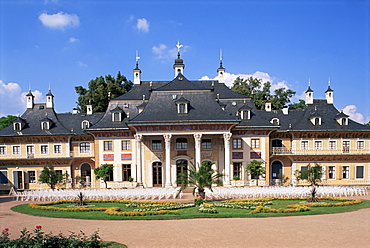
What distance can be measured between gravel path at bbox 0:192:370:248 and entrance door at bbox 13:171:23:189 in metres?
19.2

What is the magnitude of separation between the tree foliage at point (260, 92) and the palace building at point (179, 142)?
60.1 ft

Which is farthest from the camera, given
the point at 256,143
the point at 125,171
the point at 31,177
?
the point at 31,177

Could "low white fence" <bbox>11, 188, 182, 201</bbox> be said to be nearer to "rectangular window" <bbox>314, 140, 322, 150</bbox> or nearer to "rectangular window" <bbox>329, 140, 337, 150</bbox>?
"rectangular window" <bbox>314, 140, 322, 150</bbox>

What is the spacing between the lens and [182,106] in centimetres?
3200

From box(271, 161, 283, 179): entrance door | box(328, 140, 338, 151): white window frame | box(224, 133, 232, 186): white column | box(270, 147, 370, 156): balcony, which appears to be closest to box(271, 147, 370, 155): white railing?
box(270, 147, 370, 156): balcony

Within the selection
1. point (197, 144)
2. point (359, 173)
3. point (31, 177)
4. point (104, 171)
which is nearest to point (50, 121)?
point (31, 177)

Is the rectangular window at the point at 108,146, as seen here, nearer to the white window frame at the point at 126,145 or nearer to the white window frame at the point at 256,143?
the white window frame at the point at 126,145

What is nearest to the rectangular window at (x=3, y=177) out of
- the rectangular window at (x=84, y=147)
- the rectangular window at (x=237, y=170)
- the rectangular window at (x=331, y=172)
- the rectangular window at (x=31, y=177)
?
the rectangular window at (x=31, y=177)

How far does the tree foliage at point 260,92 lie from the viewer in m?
57.4

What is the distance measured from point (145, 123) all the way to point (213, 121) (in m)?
7.32

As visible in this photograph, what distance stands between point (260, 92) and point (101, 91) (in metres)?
31.1

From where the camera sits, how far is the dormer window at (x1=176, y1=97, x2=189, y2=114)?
3179 centimetres

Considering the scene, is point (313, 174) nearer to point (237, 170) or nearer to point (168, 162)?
point (237, 170)

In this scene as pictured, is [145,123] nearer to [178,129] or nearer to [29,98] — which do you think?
[178,129]
